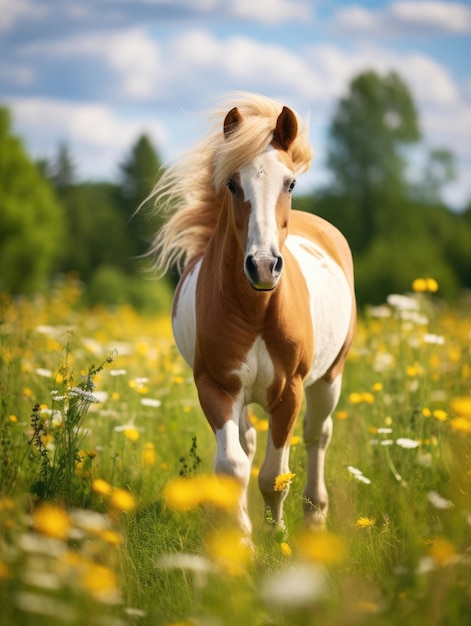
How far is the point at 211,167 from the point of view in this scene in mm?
4180

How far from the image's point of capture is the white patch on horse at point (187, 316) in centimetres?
447

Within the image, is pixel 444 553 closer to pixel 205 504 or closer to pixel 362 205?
pixel 205 504

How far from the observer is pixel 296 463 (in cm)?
486

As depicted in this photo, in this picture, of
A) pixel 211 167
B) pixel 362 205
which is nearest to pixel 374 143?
pixel 362 205

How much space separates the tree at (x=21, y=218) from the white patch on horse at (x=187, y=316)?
30519mm

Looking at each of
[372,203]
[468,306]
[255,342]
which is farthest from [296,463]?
[372,203]

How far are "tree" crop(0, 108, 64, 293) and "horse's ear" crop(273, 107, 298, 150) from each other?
31576 mm

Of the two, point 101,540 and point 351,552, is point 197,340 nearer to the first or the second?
point 351,552

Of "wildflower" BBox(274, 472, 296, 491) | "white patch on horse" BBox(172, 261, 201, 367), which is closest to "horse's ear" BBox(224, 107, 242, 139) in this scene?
"white patch on horse" BBox(172, 261, 201, 367)

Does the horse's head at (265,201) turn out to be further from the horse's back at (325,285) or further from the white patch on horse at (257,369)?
the horse's back at (325,285)

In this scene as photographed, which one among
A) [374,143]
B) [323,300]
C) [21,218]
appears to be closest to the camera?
[323,300]

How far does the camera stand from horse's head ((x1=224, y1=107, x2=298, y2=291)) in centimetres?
339

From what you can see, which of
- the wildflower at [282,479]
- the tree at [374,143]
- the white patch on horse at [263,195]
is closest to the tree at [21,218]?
the tree at [374,143]

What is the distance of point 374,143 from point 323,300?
2867 cm
